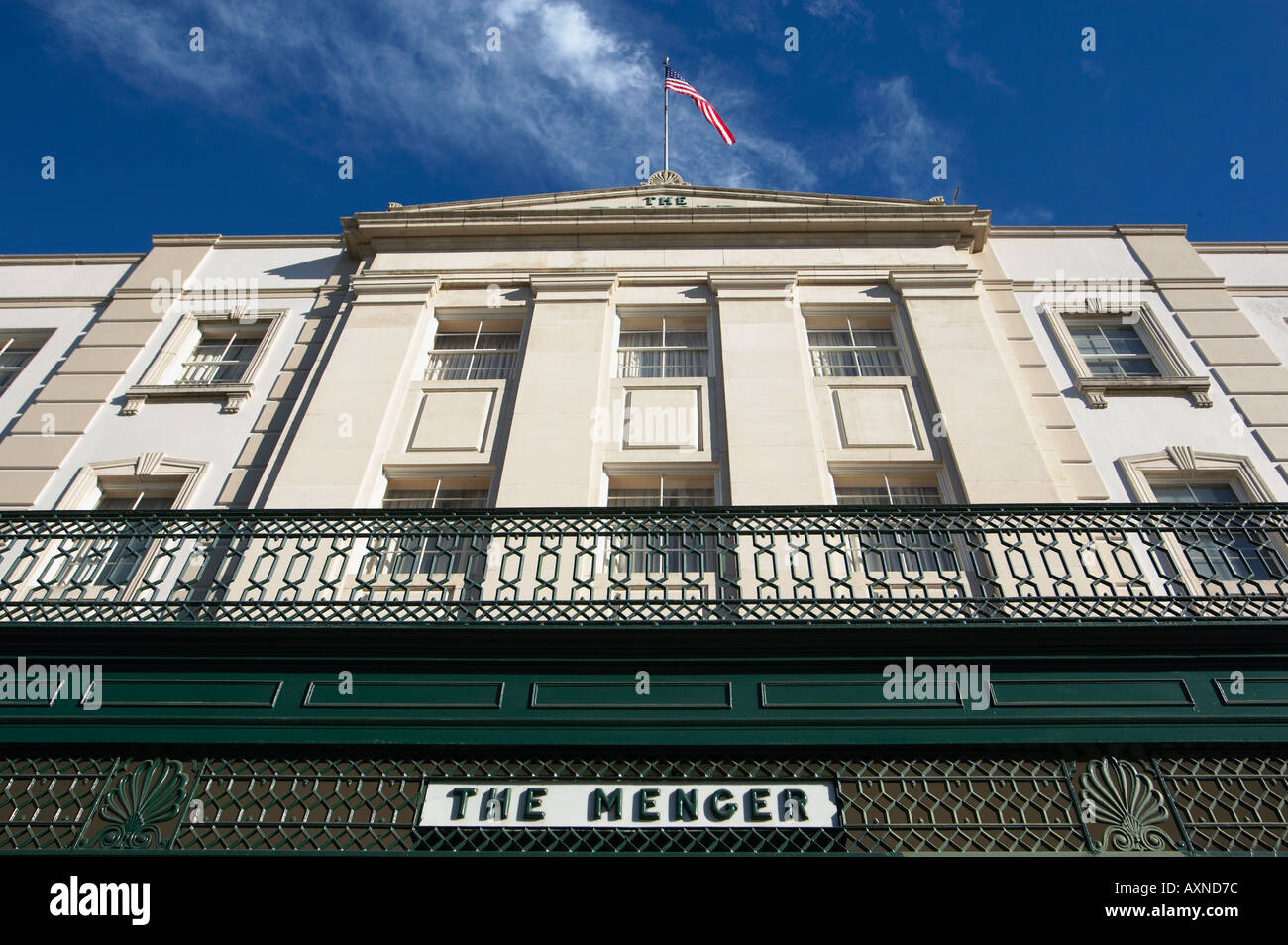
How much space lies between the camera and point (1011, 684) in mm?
7266

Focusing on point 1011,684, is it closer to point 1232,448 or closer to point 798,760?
point 798,760

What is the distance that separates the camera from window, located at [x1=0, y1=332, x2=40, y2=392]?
14642 millimetres

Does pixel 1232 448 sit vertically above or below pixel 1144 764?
above

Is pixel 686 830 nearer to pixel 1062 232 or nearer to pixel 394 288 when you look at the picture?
pixel 394 288

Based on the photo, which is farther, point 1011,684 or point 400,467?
point 400,467

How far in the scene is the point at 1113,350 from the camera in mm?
13852

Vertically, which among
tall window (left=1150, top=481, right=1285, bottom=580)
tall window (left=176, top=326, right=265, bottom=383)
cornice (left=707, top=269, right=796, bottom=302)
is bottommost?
tall window (left=1150, top=481, right=1285, bottom=580)

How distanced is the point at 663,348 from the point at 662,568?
19.5 feet

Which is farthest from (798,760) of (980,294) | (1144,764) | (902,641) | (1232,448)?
(980,294)

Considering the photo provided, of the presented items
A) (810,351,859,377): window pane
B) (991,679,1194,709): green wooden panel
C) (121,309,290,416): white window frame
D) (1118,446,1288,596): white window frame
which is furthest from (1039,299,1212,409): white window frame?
(121,309,290,416): white window frame
